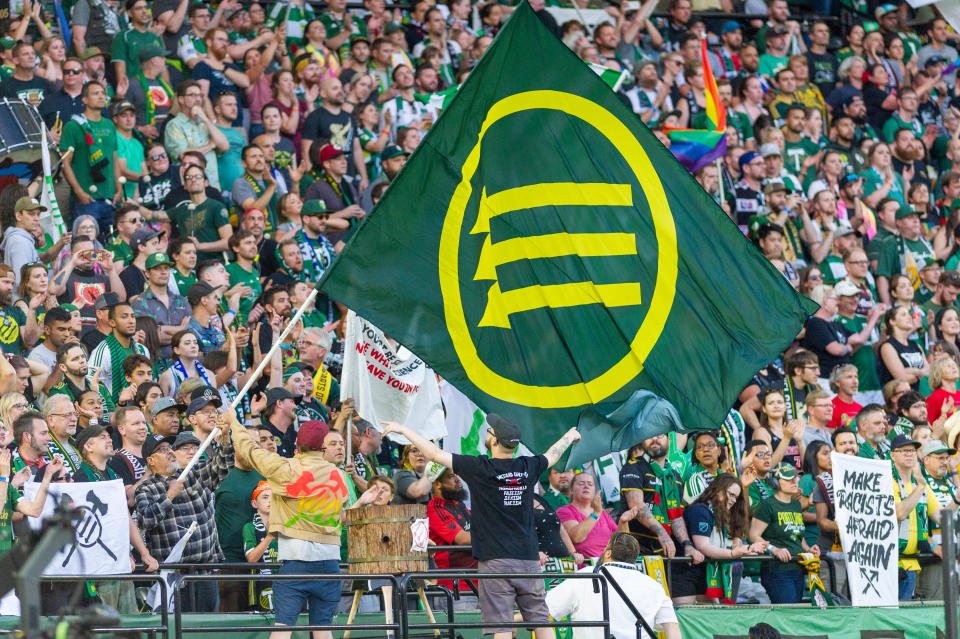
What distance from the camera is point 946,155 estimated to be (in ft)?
76.3

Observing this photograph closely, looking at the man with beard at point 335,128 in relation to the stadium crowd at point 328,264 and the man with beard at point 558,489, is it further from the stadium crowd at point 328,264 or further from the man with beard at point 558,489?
the man with beard at point 558,489

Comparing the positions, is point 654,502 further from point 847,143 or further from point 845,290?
point 847,143

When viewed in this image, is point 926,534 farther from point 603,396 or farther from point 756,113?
point 756,113

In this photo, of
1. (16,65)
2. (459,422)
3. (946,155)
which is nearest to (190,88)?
(16,65)

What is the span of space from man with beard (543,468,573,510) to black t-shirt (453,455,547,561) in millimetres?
2795

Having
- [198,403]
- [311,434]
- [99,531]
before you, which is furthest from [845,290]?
[99,531]

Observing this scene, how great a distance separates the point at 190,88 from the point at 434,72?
3956mm

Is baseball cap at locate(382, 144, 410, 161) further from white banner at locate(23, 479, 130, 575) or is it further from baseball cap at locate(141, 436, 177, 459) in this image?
white banner at locate(23, 479, 130, 575)

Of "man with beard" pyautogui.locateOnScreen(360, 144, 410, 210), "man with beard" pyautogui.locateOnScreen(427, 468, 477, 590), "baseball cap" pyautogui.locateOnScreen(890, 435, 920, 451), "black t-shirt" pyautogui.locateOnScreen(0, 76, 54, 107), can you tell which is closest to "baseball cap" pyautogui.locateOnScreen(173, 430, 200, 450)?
"man with beard" pyautogui.locateOnScreen(427, 468, 477, 590)

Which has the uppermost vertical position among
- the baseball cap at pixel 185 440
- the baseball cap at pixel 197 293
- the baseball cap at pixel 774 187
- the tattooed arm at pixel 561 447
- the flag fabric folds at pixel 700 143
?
the flag fabric folds at pixel 700 143

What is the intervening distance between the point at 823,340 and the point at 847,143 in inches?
221

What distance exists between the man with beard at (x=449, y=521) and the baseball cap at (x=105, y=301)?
10.4 ft

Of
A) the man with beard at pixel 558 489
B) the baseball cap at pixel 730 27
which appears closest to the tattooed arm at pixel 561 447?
the man with beard at pixel 558 489

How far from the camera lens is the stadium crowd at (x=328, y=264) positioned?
1167 cm
